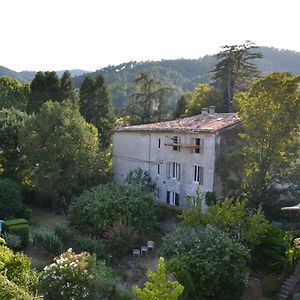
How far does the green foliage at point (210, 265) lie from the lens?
2027cm

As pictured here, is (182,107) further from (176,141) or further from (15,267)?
(15,267)

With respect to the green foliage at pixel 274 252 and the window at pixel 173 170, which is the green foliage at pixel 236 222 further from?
the window at pixel 173 170

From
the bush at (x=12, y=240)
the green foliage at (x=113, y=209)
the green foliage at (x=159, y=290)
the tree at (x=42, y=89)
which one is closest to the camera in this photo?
the green foliage at (x=159, y=290)

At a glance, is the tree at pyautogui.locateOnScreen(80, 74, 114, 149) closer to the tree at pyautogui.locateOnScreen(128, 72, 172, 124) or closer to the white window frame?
the tree at pyautogui.locateOnScreen(128, 72, 172, 124)

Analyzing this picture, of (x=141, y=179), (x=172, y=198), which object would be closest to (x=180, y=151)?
(x=172, y=198)

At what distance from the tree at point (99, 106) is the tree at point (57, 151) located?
14.9m

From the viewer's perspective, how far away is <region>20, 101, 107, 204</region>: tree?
34500mm

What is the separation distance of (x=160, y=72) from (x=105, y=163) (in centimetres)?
12062

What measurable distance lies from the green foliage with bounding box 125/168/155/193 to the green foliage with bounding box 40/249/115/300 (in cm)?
1622

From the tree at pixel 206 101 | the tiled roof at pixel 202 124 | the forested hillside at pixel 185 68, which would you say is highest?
the forested hillside at pixel 185 68

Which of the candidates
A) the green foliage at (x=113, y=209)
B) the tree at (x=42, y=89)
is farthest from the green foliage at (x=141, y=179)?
the tree at (x=42, y=89)

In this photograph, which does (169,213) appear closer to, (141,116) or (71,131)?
(71,131)

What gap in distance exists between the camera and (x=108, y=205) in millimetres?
28641

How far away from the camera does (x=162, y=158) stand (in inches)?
1403
